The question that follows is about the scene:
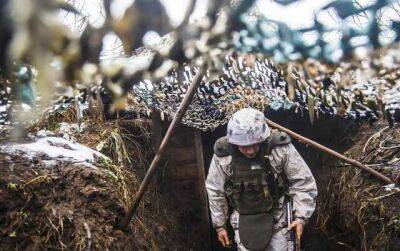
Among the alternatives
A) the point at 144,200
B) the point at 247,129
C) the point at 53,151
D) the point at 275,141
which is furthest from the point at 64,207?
the point at 275,141

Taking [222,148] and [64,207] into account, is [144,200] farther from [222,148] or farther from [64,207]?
[64,207]

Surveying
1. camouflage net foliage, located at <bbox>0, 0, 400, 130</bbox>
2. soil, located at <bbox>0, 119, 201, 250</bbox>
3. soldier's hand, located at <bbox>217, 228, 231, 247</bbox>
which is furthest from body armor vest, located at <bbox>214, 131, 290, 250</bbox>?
camouflage net foliage, located at <bbox>0, 0, 400, 130</bbox>

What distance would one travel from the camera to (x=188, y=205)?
6.88 m

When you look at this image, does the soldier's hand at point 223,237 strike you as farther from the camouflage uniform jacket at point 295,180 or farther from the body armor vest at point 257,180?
the camouflage uniform jacket at point 295,180

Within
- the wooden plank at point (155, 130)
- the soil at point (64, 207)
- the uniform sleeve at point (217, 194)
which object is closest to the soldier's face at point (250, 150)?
the uniform sleeve at point (217, 194)

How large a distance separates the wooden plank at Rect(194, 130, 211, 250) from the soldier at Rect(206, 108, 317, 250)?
6.16 feet

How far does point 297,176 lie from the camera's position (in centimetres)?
470

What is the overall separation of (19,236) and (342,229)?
158 inches

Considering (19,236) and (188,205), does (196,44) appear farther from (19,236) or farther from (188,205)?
(188,205)

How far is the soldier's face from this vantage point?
15.1ft

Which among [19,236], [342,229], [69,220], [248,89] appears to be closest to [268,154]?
[248,89]

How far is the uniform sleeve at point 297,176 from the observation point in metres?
4.65

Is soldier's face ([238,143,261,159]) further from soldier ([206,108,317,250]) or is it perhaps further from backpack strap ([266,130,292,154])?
backpack strap ([266,130,292,154])

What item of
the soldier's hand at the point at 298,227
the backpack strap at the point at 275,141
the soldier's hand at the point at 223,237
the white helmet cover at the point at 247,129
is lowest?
the soldier's hand at the point at 223,237
